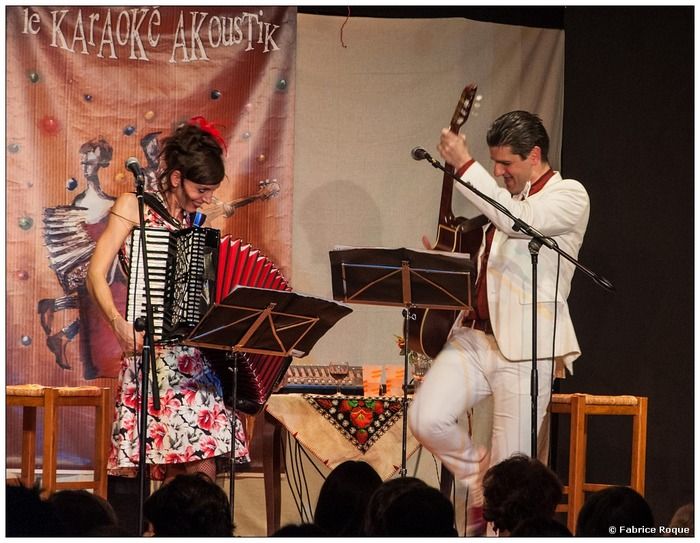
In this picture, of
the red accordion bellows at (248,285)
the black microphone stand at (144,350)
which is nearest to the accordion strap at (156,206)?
the black microphone stand at (144,350)

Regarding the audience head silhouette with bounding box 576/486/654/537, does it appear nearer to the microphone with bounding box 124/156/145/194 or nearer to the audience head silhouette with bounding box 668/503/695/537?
the audience head silhouette with bounding box 668/503/695/537

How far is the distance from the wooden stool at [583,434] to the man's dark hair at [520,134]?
4.19 feet

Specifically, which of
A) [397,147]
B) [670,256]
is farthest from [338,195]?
[670,256]

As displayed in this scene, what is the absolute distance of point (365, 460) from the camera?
5.28m

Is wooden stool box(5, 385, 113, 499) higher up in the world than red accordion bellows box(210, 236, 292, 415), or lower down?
lower down

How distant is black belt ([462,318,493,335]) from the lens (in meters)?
4.99

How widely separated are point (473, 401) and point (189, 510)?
1900mm

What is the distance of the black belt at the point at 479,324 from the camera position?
16.4 ft

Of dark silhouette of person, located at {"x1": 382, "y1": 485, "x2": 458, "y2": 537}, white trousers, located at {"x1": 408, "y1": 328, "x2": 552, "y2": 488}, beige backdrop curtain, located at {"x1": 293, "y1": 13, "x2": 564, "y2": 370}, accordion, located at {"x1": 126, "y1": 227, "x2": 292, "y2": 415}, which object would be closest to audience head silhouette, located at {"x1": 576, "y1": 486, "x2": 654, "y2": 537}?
dark silhouette of person, located at {"x1": 382, "y1": 485, "x2": 458, "y2": 537}

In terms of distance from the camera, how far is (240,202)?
20.1 feet

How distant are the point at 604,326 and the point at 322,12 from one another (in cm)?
247

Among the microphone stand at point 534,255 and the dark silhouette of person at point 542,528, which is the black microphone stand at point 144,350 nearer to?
the microphone stand at point 534,255

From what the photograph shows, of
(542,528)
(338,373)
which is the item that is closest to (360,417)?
(338,373)

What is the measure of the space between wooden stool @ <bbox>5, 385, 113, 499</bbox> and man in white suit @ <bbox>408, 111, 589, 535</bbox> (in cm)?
164
